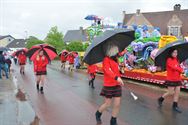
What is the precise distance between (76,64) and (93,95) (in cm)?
1567

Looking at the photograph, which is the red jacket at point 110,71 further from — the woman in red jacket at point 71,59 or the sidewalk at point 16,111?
the woman in red jacket at point 71,59

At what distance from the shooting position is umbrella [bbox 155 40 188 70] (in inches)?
314

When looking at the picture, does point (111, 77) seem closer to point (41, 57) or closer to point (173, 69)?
point (173, 69)

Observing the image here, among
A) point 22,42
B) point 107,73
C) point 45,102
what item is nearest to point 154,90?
point 45,102

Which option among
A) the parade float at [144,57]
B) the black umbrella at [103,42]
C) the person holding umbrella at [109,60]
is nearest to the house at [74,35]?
the parade float at [144,57]

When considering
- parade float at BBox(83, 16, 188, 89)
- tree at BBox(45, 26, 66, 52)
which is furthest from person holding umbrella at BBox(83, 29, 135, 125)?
tree at BBox(45, 26, 66, 52)

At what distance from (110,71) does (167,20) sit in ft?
133

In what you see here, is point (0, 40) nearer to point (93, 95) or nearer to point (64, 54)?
point (64, 54)

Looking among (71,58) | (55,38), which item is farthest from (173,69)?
Result: (55,38)

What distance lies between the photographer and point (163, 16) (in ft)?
151

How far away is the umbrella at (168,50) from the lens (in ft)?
26.1

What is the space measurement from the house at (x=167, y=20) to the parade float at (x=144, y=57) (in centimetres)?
2595

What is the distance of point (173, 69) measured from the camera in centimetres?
791

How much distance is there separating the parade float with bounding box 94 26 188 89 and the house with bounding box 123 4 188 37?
25.9 m
